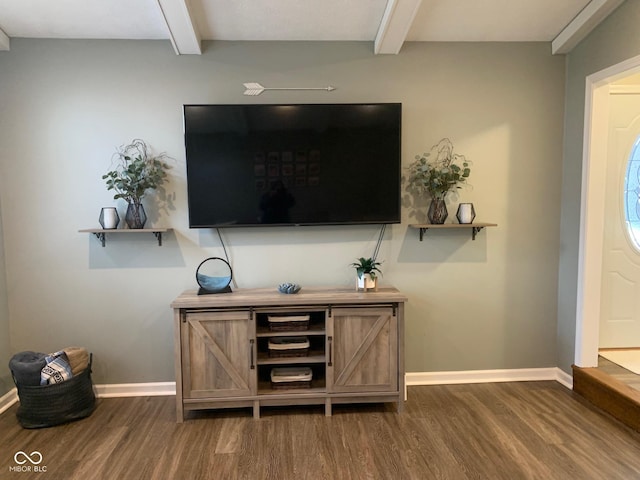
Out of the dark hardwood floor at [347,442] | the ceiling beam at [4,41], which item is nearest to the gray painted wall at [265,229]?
the ceiling beam at [4,41]

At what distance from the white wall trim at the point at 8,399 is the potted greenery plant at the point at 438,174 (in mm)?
3219

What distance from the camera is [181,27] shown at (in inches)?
97.1

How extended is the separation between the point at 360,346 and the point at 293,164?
4.32 ft

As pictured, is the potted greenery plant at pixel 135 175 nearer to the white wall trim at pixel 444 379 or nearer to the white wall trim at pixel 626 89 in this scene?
the white wall trim at pixel 444 379

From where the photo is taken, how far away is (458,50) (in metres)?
2.84

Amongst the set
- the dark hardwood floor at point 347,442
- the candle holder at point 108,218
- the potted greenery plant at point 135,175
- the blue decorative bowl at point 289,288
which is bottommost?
the dark hardwood floor at point 347,442

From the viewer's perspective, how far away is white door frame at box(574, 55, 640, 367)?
2670 mm

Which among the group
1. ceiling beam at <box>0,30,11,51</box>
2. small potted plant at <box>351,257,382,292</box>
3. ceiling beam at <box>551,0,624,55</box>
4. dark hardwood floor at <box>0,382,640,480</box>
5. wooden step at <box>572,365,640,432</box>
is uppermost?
ceiling beam at <box>551,0,624,55</box>

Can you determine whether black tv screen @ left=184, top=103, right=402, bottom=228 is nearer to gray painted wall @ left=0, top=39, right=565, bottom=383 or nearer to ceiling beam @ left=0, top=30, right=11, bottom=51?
gray painted wall @ left=0, top=39, right=565, bottom=383

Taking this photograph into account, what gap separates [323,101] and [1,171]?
7.64 ft

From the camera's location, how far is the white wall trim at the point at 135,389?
2.83 meters

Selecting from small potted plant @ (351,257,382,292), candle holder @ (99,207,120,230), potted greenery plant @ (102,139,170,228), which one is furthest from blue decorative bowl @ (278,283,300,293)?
candle holder @ (99,207,120,230)

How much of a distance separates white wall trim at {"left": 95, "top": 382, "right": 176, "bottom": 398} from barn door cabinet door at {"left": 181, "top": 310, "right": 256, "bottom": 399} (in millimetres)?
506

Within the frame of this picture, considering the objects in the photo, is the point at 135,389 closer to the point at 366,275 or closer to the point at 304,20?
the point at 366,275
